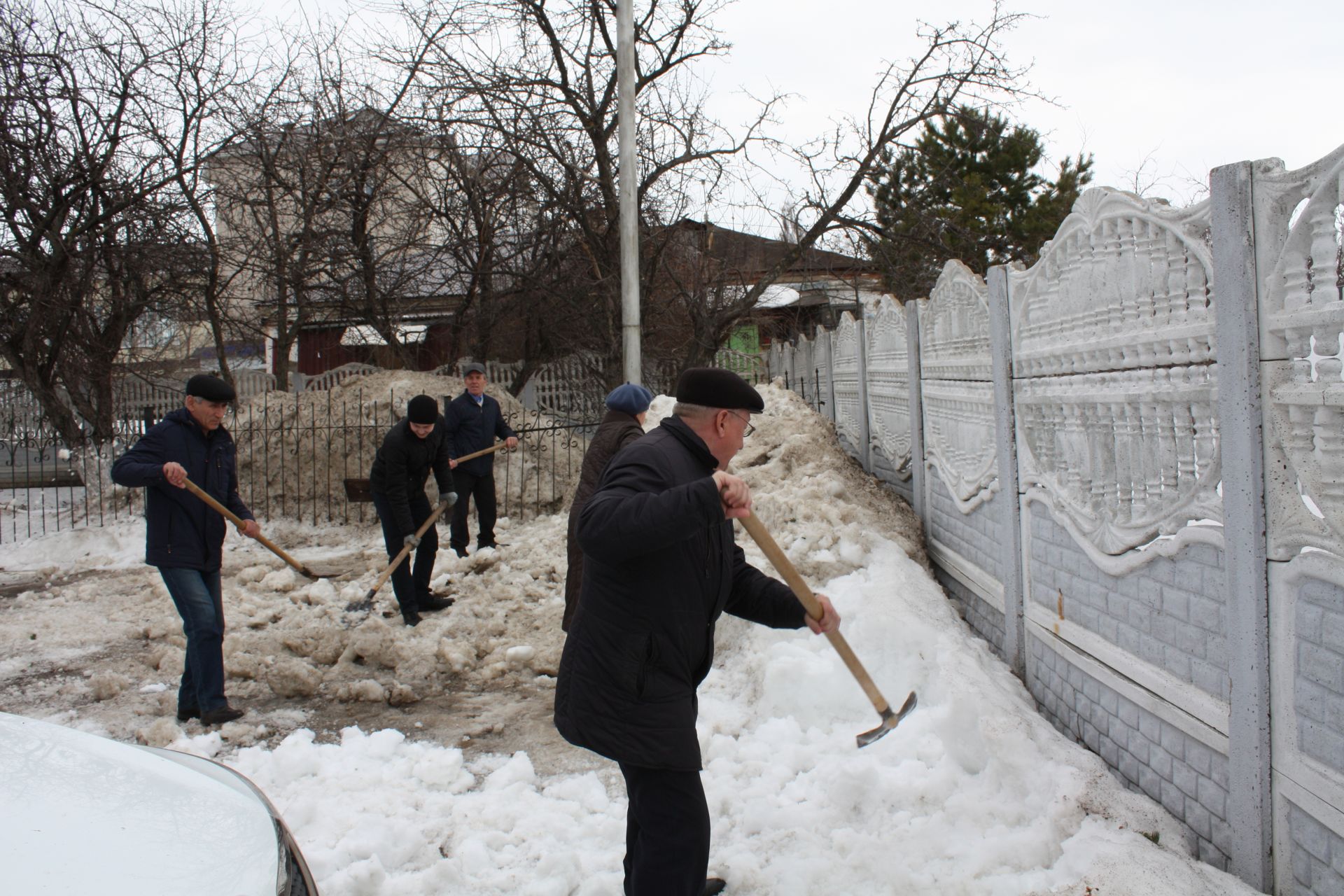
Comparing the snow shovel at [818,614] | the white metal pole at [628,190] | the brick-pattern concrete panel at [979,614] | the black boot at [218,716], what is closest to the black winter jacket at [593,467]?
the black boot at [218,716]

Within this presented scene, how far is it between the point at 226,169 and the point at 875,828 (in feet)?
52.2

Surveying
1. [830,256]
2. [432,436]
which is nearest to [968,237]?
[830,256]

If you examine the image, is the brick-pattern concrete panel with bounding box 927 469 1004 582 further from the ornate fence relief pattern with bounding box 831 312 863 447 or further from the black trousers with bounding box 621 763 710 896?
the black trousers with bounding box 621 763 710 896

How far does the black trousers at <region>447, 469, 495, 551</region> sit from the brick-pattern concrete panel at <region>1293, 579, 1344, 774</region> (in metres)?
7.49

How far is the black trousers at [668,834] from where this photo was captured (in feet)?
8.55

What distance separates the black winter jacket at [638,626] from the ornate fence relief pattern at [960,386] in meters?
3.03

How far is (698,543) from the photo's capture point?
264cm

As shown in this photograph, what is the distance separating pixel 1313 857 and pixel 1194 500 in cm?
106

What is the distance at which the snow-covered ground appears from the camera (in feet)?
10.9

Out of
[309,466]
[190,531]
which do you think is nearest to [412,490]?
[190,531]

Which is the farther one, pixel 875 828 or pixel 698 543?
pixel 875 828

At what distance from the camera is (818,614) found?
2.97 m

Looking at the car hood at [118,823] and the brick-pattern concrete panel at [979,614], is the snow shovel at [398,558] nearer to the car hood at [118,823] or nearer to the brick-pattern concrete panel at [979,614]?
the brick-pattern concrete panel at [979,614]

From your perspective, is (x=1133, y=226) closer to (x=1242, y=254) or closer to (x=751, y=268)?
(x=1242, y=254)
